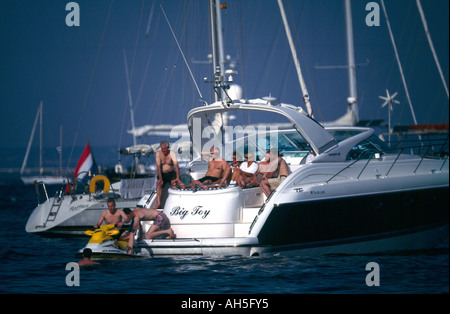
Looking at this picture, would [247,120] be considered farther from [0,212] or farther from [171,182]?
[0,212]

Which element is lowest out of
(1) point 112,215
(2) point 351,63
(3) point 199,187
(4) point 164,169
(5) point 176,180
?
(1) point 112,215

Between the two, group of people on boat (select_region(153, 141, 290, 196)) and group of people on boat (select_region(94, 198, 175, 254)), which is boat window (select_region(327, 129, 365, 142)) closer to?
group of people on boat (select_region(153, 141, 290, 196))

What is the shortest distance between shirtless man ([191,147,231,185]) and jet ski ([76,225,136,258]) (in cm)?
189

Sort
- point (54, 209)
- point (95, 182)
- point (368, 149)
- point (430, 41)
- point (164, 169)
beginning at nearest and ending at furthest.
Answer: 1. point (164, 169)
2. point (368, 149)
3. point (54, 209)
4. point (95, 182)
5. point (430, 41)

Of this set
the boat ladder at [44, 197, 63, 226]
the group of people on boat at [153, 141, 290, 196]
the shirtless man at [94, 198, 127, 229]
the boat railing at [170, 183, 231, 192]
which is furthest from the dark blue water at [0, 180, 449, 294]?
the boat ladder at [44, 197, 63, 226]

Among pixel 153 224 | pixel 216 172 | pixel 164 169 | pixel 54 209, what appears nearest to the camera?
pixel 153 224

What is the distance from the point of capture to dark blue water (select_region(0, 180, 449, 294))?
440 inches

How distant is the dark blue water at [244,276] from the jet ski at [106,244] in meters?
0.23

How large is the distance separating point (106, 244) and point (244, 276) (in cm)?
287

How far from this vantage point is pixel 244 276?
470 inches

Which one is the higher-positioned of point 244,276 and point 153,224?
point 153,224

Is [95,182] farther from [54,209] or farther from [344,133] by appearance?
[344,133]

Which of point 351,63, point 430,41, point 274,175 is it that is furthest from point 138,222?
point 430,41

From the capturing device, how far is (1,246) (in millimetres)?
19656
